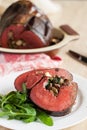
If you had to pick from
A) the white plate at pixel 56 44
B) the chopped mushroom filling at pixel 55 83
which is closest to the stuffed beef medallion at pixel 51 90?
the chopped mushroom filling at pixel 55 83

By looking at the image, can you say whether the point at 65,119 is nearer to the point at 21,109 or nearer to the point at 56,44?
the point at 21,109

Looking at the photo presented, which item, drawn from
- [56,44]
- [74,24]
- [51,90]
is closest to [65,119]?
[51,90]

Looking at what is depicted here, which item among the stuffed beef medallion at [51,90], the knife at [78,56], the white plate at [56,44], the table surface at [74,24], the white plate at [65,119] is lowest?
the table surface at [74,24]

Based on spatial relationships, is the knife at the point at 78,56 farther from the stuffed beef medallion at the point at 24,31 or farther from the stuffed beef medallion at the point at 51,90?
the stuffed beef medallion at the point at 51,90

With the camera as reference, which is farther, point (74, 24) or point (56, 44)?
point (74, 24)

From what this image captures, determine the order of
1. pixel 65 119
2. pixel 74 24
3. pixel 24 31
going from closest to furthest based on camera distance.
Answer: pixel 65 119 < pixel 24 31 < pixel 74 24

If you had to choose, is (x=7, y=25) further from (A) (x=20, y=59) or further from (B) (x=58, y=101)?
(B) (x=58, y=101)

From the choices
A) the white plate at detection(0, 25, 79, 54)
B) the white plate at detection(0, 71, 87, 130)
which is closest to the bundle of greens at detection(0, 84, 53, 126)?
the white plate at detection(0, 71, 87, 130)

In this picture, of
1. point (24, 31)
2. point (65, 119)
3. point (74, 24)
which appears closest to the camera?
point (65, 119)
